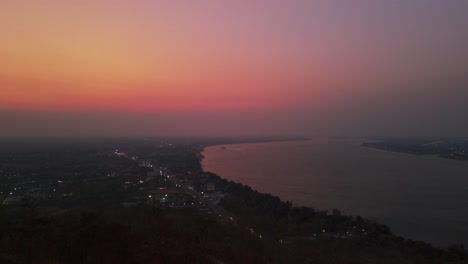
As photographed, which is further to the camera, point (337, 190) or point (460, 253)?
point (337, 190)

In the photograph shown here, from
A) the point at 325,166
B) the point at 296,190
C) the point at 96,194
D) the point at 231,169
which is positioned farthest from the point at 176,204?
the point at 325,166

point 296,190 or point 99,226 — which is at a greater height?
point 99,226

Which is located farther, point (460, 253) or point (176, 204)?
point (176, 204)

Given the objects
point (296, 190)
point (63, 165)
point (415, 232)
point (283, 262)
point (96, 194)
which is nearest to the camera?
point (283, 262)

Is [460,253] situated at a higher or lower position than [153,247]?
lower

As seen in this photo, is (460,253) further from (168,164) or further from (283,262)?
(168,164)

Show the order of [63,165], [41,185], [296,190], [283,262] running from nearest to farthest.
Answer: [283,262], [41,185], [296,190], [63,165]

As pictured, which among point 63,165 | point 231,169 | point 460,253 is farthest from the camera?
point 231,169

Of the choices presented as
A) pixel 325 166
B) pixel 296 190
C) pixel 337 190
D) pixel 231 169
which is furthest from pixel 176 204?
pixel 325 166

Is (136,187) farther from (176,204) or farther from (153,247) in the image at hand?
(153,247)

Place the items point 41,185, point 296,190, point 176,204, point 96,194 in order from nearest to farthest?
point 176,204 → point 96,194 → point 41,185 → point 296,190
